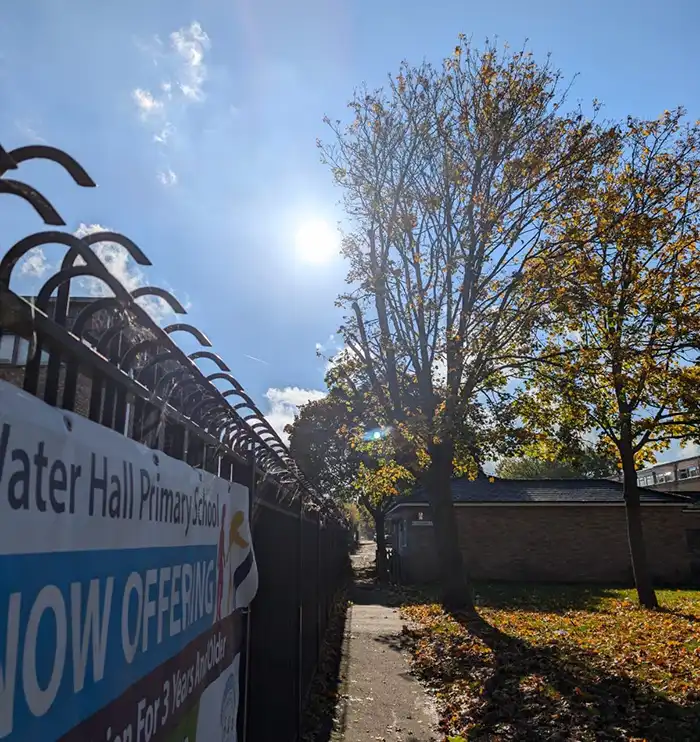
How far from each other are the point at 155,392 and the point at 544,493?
2832 centimetres

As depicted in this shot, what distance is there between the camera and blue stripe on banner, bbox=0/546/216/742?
3.85ft

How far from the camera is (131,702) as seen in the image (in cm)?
176

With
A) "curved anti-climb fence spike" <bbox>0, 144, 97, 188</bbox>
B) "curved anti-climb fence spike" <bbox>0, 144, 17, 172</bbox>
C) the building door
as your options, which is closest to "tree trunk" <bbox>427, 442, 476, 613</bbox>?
"curved anti-climb fence spike" <bbox>0, 144, 97, 188</bbox>

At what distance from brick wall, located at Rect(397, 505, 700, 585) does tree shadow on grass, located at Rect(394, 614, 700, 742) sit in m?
17.2

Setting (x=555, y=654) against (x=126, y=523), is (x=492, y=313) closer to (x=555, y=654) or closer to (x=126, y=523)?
(x=555, y=654)

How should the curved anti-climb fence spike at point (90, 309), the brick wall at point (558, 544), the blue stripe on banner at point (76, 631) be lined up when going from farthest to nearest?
the brick wall at point (558, 544), the curved anti-climb fence spike at point (90, 309), the blue stripe on banner at point (76, 631)

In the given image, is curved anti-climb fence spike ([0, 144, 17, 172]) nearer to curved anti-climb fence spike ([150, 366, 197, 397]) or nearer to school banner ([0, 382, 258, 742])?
school banner ([0, 382, 258, 742])

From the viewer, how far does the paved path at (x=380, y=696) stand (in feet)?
21.3

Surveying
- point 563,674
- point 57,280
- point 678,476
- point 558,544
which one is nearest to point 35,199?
point 57,280

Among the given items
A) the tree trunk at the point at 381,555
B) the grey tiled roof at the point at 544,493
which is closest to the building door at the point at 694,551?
the grey tiled roof at the point at 544,493

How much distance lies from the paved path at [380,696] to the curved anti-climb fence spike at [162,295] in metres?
5.81

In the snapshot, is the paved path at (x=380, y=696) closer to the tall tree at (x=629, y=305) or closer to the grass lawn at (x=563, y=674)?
the grass lawn at (x=563, y=674)

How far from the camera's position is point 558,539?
86.1ft

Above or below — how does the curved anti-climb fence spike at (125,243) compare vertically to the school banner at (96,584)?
above
